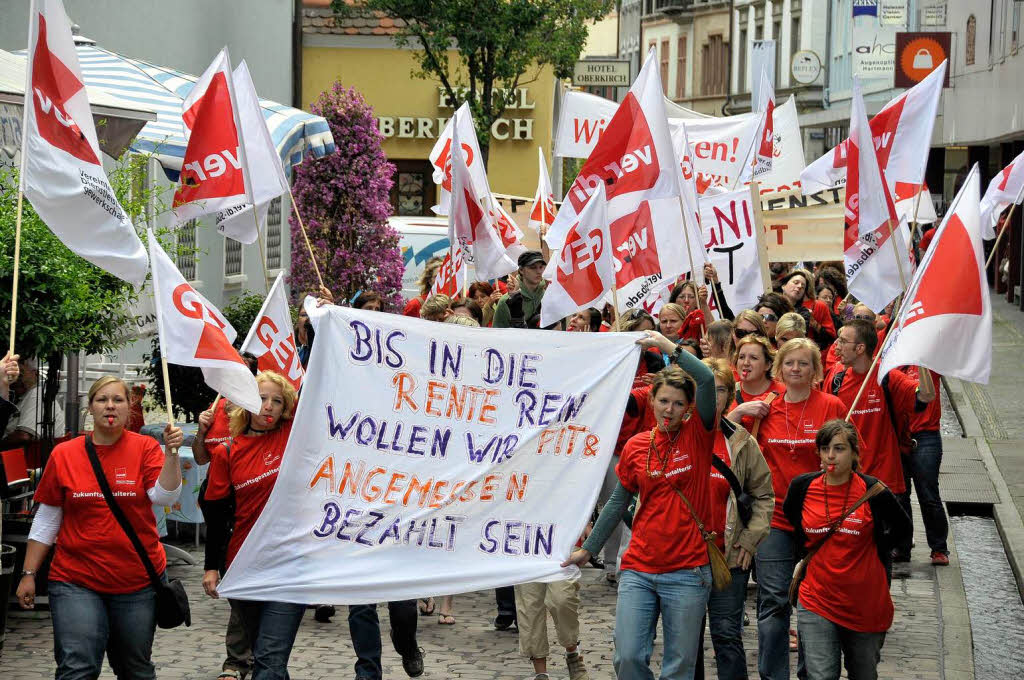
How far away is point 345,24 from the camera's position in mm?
30062

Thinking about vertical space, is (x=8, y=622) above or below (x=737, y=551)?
below

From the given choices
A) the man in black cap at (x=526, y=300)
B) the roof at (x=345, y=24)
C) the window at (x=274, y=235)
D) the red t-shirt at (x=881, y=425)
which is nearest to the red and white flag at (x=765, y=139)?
the man in black cap at (x=526, y=300)

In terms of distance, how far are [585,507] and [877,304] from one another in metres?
3.71

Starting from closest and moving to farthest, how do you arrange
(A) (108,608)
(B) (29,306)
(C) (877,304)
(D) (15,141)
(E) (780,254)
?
(A) (108,608) < (B) (29,306) < (C) (877,304) < (D) (15,141) < (E) (780,254)

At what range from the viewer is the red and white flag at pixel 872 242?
1001cm

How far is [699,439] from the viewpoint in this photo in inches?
269

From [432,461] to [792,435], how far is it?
1.90 m

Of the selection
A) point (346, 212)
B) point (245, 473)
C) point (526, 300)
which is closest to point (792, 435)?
point (245, 473)

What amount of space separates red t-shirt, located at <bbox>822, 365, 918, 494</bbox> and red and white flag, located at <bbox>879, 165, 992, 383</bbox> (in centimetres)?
137

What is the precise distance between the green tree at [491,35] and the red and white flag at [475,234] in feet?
42.2

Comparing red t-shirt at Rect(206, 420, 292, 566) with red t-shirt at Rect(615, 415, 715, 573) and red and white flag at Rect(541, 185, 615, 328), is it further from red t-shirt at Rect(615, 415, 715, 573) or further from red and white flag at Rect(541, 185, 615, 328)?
red and white flag at Rect(541, 185, 615, 328)

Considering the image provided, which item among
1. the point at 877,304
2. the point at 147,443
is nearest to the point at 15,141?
the point at 147,443

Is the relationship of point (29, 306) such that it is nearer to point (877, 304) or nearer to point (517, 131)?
point (877, 304)

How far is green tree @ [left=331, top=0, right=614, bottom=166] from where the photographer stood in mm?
25531
